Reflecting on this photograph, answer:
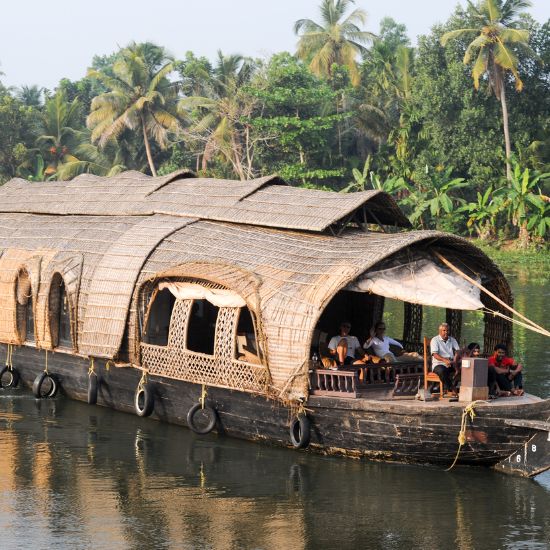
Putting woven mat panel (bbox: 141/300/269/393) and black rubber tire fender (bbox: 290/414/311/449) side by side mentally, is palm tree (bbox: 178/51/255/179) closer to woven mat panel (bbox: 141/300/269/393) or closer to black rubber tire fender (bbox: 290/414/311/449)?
woven mat panel (bbox: 141/300/269/393)

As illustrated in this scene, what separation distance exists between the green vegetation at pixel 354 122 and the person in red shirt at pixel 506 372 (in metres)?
15.9

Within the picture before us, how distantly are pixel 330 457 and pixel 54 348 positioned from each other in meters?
3.74

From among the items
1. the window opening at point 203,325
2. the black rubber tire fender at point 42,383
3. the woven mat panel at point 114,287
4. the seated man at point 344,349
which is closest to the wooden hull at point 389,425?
the seated man at point 344,349

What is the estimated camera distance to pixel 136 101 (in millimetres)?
32719

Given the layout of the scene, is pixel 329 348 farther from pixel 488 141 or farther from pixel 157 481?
pixel 488 141

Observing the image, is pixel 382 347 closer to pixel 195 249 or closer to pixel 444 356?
pixel 444 356

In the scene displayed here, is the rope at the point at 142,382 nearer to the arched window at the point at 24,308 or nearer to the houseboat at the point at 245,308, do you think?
the houseboat at the point at 245,308

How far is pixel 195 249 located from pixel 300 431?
2.32 metres

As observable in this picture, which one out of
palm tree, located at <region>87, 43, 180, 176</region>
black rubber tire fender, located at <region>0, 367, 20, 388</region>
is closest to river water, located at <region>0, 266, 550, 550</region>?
black rubber tire fender, located at <region>0, 367, 20, 388</region>

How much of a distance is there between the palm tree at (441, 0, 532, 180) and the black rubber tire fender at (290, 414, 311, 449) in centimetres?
1869

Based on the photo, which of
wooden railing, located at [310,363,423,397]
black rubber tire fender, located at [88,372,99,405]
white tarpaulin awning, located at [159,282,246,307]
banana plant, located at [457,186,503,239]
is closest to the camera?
wooden railing, located at [310,363,423,397]

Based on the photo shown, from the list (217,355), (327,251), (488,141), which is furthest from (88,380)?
(488,141)

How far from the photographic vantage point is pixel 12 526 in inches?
298

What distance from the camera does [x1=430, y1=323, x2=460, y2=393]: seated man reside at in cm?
896
